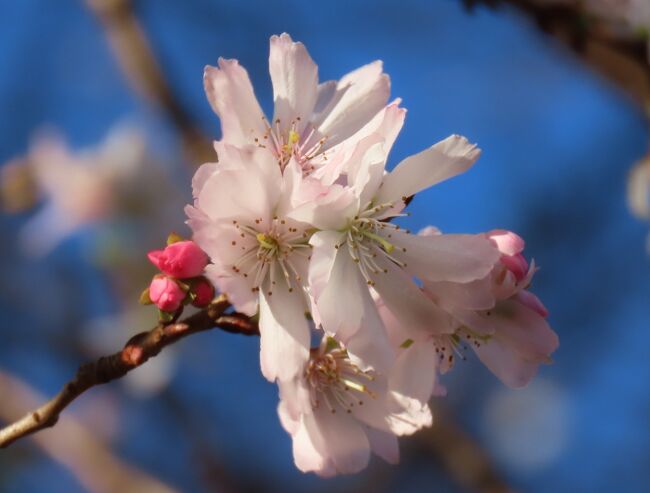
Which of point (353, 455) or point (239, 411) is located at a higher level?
point (353, 455)

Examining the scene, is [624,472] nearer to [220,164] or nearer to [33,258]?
[33,258]

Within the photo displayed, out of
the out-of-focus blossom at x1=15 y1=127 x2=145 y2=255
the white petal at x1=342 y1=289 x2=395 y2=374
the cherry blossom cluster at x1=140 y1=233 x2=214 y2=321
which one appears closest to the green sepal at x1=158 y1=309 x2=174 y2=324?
the cherry blossom cluster at x1=140 y1=233 x2=214 y2=321

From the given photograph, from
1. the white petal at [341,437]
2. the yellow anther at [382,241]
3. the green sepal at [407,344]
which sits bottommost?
the white petal at [341,437]

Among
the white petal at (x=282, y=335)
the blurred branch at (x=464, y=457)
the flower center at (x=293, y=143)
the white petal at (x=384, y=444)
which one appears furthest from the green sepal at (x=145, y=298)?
the blurred branch at (x=464, y=457)

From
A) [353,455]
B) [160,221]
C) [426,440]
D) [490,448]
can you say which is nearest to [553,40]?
[353,455]

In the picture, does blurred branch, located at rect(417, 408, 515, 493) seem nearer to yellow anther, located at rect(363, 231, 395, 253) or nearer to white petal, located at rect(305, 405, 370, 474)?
white petal, located at rect(305, 405, 370, 474)

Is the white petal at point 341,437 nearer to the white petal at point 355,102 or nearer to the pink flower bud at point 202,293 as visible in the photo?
the pink flower bud at point 202,293

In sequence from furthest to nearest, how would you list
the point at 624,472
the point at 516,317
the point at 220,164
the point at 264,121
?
the point at 624,472, the point at 264,121, the point at 516,317, the point at 220,164
